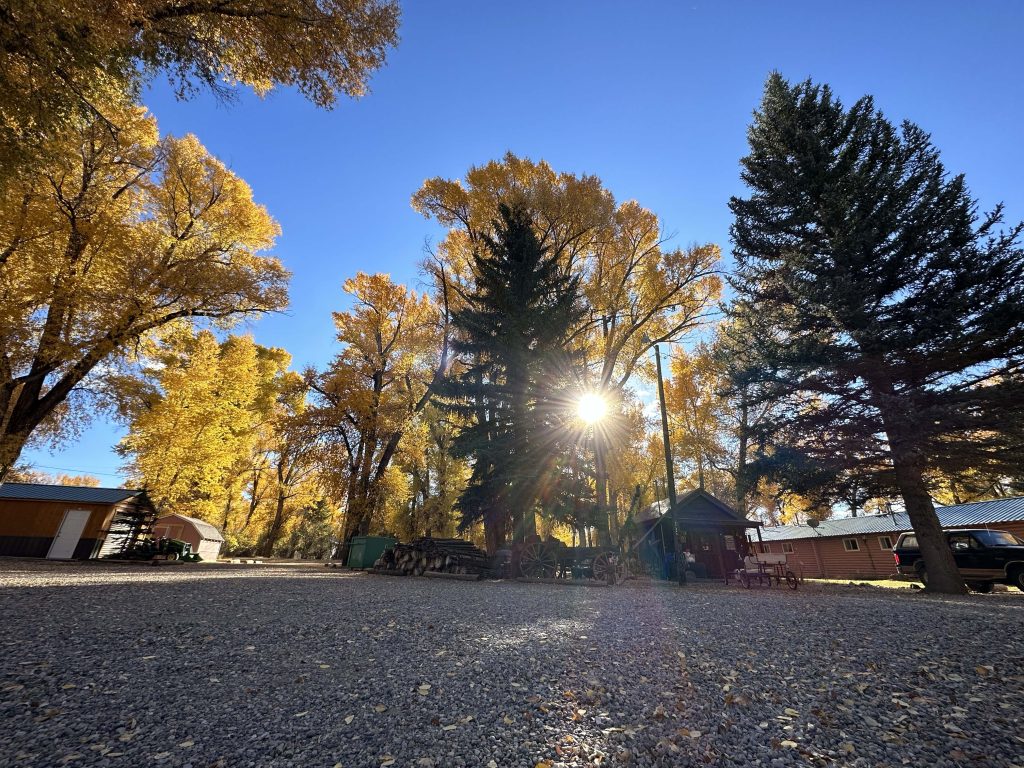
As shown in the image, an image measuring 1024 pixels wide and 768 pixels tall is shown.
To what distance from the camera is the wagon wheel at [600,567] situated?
574 inches

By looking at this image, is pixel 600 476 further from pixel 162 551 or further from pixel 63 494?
pixel 63 494

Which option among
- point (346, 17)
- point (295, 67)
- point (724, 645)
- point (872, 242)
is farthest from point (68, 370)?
point (872, 242)

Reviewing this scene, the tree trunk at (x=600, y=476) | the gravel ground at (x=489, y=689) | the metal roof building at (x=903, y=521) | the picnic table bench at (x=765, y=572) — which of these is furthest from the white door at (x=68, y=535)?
the metal roof building at (x=903, y=521)

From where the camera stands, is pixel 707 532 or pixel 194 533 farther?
pixel 194 533

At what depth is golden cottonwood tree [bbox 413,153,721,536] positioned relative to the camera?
21.2 meters

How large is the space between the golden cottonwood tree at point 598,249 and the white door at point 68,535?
20.2 meters

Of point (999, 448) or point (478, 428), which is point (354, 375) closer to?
point (478, 428)

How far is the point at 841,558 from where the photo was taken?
27594mm

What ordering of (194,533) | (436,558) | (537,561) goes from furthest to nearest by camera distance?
(194,533) < (537,561) < (436,558)

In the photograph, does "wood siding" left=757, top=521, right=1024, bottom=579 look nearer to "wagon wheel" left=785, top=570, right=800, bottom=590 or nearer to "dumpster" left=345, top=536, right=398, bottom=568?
"wagon wheel" left=785, top=570, right=800, bottom=590

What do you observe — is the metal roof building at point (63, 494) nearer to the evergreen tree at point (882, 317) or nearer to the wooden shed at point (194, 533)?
the wooden shed at point (194, 533)

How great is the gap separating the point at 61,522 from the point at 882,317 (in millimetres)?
33405

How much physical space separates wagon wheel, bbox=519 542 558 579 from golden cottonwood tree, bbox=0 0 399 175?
581 inches

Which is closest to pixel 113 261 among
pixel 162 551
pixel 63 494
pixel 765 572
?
pixel 63 494
